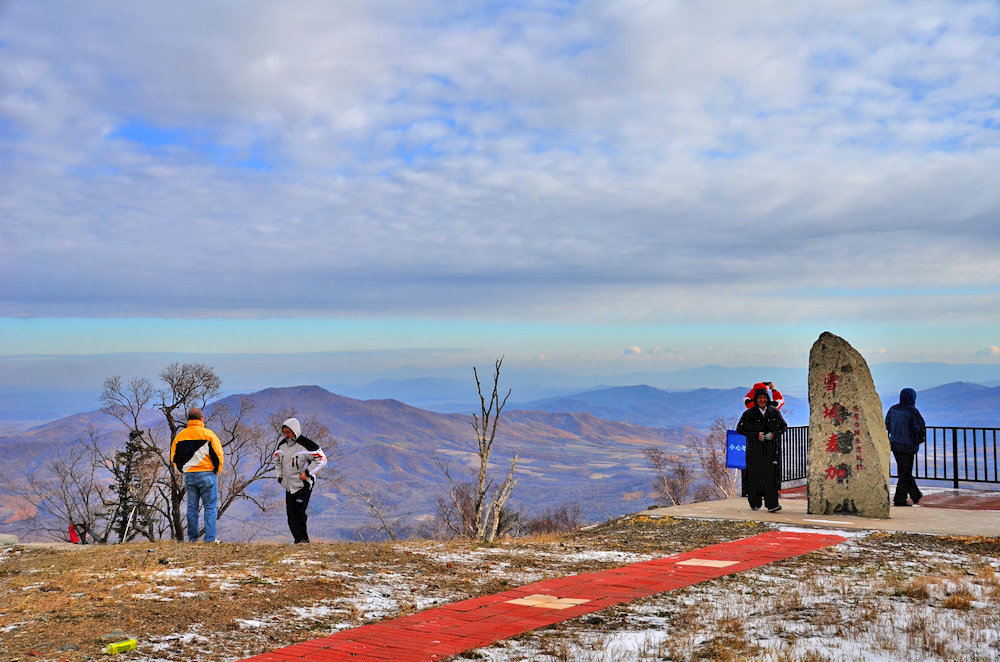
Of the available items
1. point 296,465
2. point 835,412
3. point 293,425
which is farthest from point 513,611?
point 835,412

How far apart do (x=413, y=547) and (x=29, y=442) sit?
155989 millimetres

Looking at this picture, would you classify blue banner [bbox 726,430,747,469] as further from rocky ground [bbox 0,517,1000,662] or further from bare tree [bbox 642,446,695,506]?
bare tree [bbox 642,446,695,506]

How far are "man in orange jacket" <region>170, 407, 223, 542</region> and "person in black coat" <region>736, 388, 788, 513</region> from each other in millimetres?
8443

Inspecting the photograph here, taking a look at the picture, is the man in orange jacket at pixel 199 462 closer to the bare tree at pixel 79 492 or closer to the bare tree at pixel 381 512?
the bare tree at pixel 381 512

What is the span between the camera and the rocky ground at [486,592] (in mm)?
5199

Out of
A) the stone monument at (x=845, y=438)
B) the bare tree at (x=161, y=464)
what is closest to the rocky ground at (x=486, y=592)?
the stone monument at (x=845, y=438)

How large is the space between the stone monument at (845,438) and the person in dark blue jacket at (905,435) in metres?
1.16

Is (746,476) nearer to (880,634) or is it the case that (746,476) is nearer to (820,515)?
(820,515)

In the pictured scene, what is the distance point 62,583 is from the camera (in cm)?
718

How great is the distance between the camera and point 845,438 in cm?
1277

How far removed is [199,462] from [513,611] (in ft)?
20.7

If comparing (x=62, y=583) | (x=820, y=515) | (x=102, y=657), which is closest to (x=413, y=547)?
(x=62, y=583)

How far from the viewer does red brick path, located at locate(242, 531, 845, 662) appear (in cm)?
528

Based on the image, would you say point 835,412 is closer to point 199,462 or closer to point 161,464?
point 199,462
